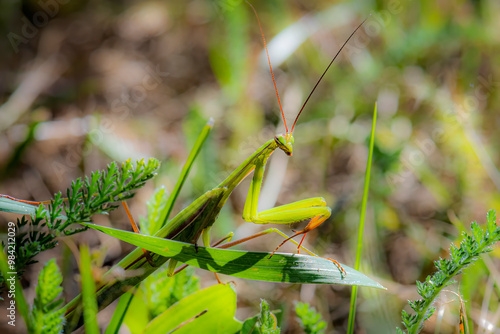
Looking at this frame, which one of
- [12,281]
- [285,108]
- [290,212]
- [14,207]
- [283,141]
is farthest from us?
[285,108]

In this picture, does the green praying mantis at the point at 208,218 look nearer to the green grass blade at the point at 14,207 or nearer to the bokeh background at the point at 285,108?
the green grass blade at the point at 14,207

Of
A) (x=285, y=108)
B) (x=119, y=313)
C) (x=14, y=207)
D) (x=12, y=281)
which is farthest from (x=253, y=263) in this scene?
(x=285, y=108)

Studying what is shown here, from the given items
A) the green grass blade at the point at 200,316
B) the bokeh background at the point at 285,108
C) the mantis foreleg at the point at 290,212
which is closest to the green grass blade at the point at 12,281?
the green grass blade at the point at 200,316

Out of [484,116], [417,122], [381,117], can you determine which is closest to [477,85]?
[484,116]

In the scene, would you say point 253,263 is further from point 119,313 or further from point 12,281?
point 12,281

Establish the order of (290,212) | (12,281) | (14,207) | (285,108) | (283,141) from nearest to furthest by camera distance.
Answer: (12,281), (14,207), (290,212), (283,141), (285,108)

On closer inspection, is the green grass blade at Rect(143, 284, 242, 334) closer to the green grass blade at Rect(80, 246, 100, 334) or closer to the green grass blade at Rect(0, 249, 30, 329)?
the green grass blade at Rect(80, 246, 100, 334)
